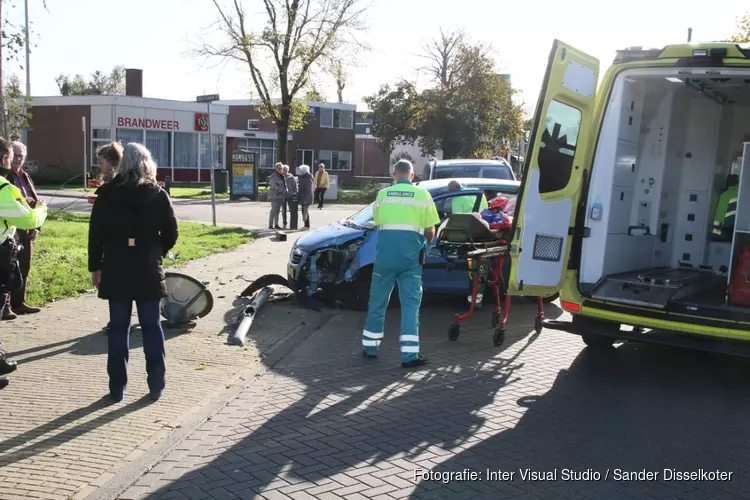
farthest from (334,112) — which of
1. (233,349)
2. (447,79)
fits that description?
(233,349)

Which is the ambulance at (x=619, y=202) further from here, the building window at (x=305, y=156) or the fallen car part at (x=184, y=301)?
the building window at (x=305, y=156)

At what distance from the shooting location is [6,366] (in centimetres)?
611

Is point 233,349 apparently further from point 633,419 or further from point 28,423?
point 633,419

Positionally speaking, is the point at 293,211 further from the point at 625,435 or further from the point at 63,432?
the point at 625,435

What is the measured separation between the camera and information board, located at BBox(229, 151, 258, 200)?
30172 mm

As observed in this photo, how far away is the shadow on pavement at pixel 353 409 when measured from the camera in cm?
454

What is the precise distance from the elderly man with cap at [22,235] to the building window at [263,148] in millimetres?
43239

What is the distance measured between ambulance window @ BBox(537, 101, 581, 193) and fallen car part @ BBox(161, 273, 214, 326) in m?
Result: 3.70

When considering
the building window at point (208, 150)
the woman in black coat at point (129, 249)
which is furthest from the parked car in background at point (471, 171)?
the building window at point (208, 150)

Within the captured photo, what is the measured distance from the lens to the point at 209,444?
4.93m

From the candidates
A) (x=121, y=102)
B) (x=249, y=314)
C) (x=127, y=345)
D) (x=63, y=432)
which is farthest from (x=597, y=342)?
(x=121, y=102)

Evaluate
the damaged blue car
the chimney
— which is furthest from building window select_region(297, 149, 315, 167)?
the damaged blue car

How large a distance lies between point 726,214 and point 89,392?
6889 mm

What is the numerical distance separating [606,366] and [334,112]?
50319 millimetres
